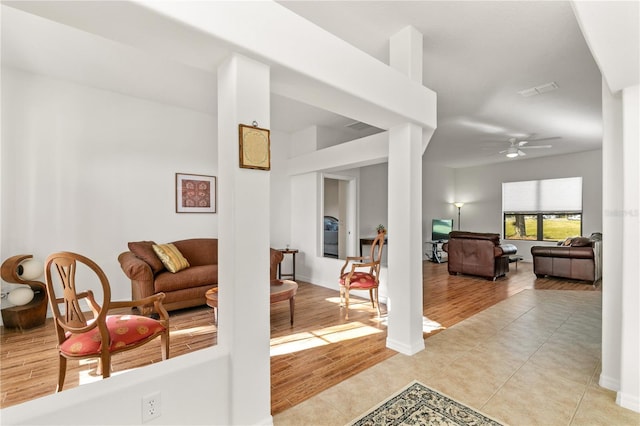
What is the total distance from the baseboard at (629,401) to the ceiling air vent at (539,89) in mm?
3463

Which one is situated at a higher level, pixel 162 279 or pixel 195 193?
pixel 195 193

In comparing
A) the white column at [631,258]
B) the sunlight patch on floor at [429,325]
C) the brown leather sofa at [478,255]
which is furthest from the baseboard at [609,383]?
the brown leather sofa at [478,255]

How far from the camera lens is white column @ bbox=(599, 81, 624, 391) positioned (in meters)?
2.18

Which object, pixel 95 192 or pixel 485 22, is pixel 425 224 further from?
pixel 95 192

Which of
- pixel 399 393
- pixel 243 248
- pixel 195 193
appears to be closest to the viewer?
pixel 243 248

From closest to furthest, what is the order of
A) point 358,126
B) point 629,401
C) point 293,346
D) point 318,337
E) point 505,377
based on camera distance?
point 629,401
point 505,377
point 293,346
point 318,337
point 358,126

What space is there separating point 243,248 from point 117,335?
1104 mm

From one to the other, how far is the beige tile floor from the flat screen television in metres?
5.38

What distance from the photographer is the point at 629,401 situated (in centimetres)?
199

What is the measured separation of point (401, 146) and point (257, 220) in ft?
5.53

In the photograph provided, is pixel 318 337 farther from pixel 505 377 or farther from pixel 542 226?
pixel 542 226

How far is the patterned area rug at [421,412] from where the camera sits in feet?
6.12

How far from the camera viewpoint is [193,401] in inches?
61.6

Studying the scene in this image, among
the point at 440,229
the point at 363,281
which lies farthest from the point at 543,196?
the point at 363,281
